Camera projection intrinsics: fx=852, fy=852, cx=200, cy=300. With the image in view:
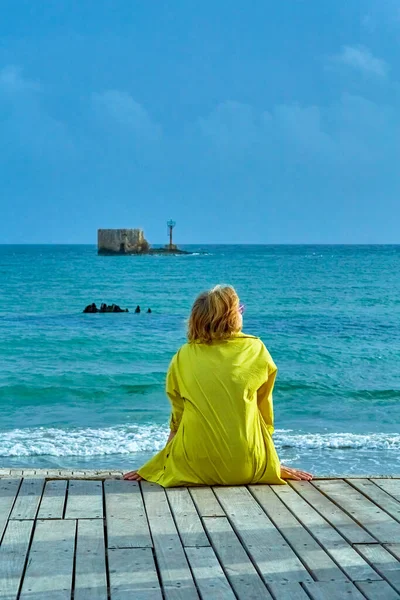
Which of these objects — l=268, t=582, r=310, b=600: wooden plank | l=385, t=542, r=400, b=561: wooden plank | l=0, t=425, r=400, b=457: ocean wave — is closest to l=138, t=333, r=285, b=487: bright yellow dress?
l=385, t=542, r=400, b=561: wooden plank

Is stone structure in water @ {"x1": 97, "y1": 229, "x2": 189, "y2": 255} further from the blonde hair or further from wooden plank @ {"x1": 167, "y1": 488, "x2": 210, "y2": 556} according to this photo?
wooden plank @ {"x1": 167, "y1": 488, "x2": 210, "y2": 556}

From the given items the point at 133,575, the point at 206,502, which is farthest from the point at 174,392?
the point at 133,575

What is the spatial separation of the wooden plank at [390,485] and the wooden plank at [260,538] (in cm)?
90

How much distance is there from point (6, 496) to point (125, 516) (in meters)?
0.81

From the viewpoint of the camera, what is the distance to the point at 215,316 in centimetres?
523

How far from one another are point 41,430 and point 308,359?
8853 millimetres

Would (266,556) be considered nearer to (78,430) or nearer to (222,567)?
(222,567)

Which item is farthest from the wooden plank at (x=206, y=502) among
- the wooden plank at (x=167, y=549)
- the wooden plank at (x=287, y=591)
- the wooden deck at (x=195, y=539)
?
the wooden plank at (x=287, y=591)

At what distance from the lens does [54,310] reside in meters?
32.1

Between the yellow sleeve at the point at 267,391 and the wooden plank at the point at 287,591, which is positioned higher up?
the yellow sleeve at the point at 267,391

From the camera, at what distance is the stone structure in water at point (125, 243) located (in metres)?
110

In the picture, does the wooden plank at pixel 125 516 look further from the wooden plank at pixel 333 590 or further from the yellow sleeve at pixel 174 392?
the wooden plank at pixel 333 590

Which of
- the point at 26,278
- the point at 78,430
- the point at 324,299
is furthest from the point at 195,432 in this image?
the point at 26,278

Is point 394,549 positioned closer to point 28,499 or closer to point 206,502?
point 206,502
